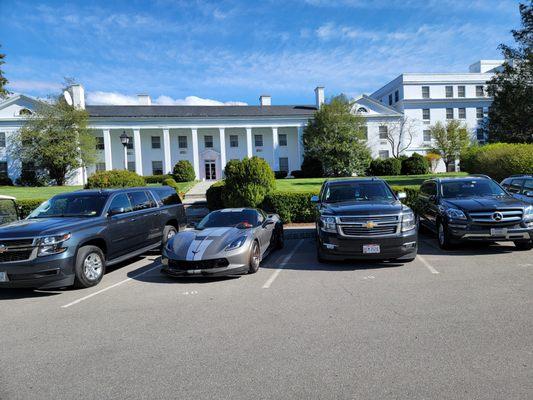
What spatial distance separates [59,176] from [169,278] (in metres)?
40.0

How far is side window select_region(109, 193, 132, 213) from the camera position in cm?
828

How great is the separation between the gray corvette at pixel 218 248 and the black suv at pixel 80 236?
4.07 feet

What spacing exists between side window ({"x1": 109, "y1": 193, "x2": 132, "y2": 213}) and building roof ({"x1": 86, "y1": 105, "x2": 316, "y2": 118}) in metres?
43.1

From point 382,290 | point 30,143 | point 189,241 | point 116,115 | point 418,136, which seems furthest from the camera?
point 418,136

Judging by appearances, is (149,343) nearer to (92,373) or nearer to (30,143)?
(92,373)

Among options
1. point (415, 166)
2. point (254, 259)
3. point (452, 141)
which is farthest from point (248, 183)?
point (452, 141)

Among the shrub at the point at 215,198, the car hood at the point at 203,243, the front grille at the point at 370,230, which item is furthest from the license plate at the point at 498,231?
the shrub at the point at 215,198

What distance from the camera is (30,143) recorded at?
4041 cm

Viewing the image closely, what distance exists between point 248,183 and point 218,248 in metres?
7.63

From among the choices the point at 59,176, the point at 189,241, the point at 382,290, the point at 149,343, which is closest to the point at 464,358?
the point at 382,290

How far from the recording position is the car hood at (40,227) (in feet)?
21.4

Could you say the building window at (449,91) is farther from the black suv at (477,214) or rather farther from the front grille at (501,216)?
the front grille at (501,216)

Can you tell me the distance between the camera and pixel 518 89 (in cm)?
2597

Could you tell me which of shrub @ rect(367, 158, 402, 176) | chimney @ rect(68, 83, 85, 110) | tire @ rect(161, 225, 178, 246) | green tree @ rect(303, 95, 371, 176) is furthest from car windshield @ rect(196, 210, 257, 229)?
chimney @ rect(68, 83, 85, 110)
